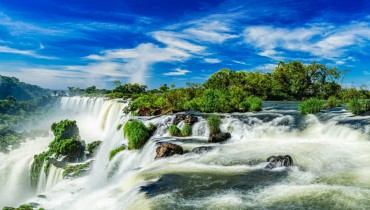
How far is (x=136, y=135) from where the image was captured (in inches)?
774

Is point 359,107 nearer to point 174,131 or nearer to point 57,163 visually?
point 174,131

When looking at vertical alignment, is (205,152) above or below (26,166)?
above

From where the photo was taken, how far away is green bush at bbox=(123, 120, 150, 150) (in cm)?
1945

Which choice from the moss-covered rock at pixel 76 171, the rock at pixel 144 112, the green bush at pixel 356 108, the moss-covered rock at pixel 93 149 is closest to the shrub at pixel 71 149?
the moss-covered rock at pixel 93 149

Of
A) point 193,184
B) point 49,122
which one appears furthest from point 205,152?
point 49,122

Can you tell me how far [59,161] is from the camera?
2695 centimetres

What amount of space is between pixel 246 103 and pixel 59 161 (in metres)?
17.3

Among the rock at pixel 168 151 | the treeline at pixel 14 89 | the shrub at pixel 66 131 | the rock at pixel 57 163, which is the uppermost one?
the treeline at pixel 14 89

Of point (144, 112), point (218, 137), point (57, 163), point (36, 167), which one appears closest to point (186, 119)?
point (218, 137)

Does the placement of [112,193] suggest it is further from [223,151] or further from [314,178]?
[314,178]

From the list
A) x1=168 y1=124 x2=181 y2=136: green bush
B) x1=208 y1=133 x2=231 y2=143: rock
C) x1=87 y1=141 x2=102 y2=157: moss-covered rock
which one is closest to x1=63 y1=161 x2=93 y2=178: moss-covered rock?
x1=87 y1=141 x2=102 y2=157: moss-covered rock

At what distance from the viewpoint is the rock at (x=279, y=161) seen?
43.4ft

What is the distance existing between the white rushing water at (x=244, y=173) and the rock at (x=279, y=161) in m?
0.29

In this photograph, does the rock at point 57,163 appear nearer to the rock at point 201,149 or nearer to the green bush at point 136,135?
the green bush at point 136,135
